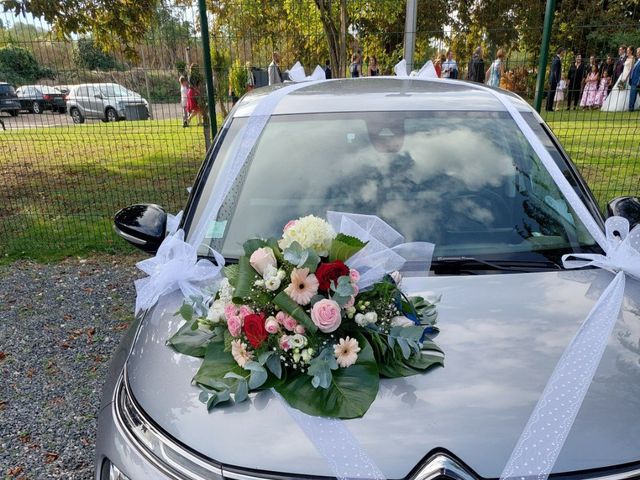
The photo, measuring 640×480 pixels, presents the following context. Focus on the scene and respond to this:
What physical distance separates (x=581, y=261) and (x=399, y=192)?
0.77 metres

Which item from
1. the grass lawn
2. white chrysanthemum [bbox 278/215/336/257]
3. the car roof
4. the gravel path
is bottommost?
the gravel path

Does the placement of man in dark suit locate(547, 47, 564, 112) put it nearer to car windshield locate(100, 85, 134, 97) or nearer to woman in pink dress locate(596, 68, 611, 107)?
woman in pink dress locate(596, 68, 611, 107)

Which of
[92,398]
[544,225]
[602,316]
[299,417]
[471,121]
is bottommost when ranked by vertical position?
[92,398]

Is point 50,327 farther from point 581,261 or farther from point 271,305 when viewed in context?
point 581,261

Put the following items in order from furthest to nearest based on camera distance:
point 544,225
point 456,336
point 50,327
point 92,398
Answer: point 50,327
point 92,398
point 544,225
point 456,336

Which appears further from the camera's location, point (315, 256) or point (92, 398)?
point (92, 398)

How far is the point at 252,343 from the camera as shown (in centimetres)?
158

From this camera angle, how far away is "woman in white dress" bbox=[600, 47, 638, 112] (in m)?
5.52

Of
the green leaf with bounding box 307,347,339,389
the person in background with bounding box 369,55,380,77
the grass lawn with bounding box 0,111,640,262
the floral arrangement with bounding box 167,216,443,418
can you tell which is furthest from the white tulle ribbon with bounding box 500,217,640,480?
the person in background with bounding box 369,55,380,77

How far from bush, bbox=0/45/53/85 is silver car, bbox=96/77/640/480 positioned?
3.77 m

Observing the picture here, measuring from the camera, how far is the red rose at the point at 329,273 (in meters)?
1.61

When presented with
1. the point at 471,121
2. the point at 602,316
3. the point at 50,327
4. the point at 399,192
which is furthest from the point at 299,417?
the point at 50,327

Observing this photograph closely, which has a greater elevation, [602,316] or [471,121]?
[471,121]

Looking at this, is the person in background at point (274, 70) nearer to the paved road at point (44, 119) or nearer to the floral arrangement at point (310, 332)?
the paved road at point (44, 119)
